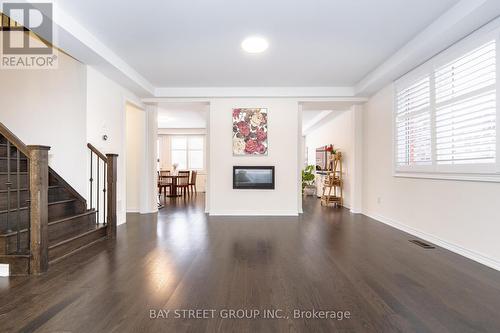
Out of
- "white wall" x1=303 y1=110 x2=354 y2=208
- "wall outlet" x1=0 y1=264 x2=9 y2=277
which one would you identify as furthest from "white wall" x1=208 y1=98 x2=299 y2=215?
"wall outlet" x1=0 y1=264 x2=9 y2=277

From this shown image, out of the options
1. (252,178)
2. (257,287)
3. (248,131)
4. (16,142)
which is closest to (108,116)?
(16,142)

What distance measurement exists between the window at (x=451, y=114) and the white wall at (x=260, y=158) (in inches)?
79.6

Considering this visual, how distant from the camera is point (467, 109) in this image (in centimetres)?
291

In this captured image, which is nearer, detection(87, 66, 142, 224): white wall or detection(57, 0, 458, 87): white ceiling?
detection(57, 0, 458, 87): white ceiling

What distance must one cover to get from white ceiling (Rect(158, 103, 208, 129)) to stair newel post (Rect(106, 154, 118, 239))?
3.39m

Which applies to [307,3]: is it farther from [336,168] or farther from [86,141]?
[336,168]

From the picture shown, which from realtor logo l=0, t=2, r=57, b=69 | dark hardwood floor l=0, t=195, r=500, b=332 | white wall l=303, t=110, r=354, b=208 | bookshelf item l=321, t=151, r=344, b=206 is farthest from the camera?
bookshelf item l=321, t=151, r=344, b=206

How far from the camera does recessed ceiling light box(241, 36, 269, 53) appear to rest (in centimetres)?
329

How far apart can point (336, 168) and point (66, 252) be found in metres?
6.07

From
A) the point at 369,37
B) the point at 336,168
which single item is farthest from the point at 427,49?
the point at 336,168

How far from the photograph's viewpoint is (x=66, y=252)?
110 inches

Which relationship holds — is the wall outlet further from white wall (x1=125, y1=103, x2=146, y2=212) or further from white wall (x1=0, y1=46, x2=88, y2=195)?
white wall (x1=125, y1=103, x2=146, y2=212)

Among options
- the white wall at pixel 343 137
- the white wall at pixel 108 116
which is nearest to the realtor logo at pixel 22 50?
the white wall at pixel 108 116

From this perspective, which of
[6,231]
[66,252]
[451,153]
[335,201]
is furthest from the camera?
[335,201]
